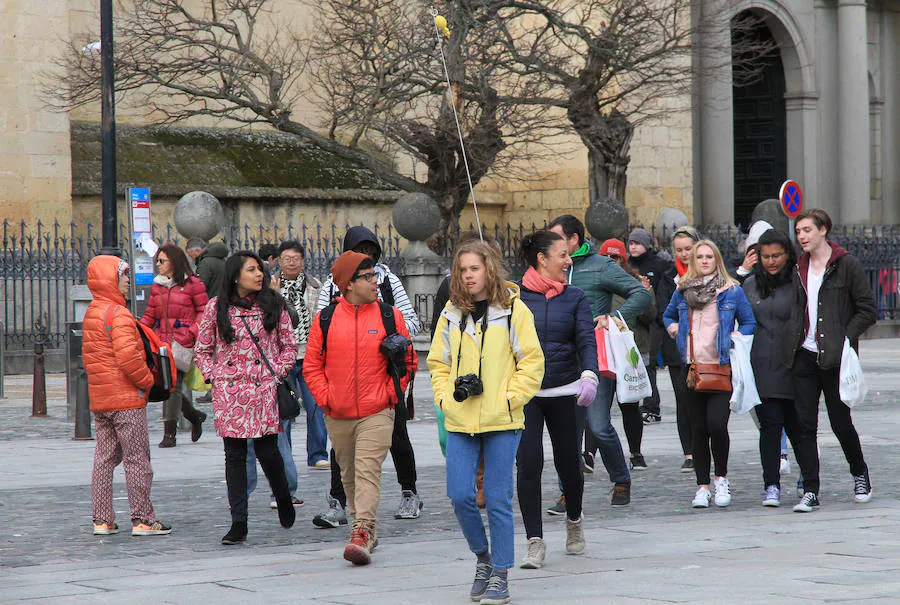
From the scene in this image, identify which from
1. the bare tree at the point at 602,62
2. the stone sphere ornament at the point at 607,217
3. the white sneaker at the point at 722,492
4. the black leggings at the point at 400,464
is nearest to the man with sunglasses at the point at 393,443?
the black leggings at the point at 400,464

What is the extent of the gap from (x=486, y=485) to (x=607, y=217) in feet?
51.8

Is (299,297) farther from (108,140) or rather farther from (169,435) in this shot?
(108,140)

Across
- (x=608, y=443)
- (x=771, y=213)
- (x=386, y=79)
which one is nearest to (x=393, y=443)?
(x=608, y=443)

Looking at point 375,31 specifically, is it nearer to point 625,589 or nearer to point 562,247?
point 562,247

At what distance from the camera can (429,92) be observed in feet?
71.8

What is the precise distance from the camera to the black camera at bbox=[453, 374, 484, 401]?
6.31 meters

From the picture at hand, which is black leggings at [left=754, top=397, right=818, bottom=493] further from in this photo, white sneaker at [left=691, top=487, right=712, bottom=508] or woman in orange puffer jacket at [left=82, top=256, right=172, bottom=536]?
woman in orange puffer jacket at [left=82, top=256, right=172, bottom=536]

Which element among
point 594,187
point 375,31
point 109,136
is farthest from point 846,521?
point 594,187

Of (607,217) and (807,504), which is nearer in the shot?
(807,504)

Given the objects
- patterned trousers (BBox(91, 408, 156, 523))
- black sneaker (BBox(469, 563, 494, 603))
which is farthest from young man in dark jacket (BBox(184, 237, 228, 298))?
black sneaker (BBox(469, 563, 494, 603))

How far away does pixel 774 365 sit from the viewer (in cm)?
903

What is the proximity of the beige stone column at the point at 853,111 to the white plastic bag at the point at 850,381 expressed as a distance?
26662 mm

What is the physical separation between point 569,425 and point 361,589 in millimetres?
1397

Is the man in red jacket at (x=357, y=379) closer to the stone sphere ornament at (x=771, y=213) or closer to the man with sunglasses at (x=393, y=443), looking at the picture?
the man with sunglasses at (x=393, y=443)
